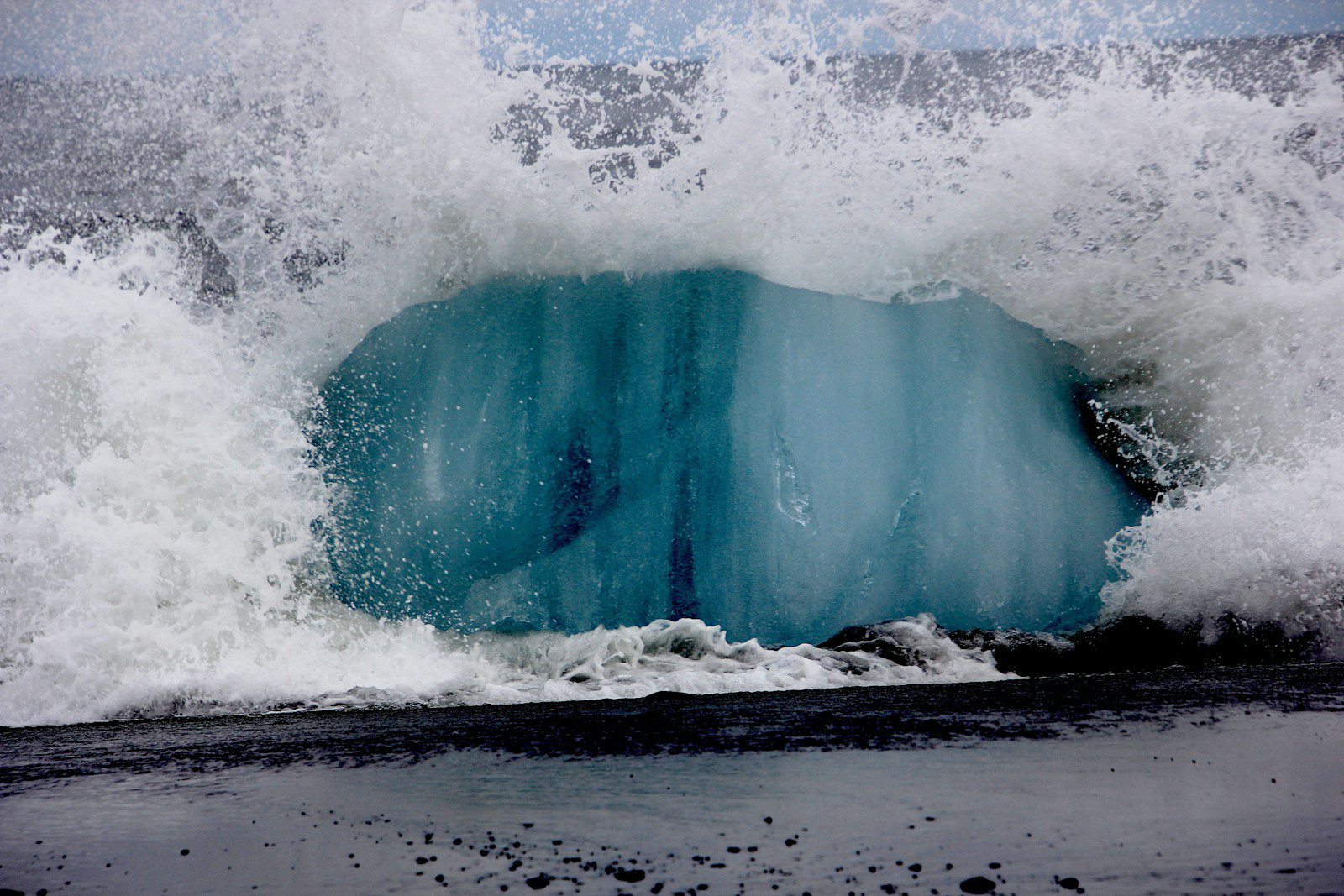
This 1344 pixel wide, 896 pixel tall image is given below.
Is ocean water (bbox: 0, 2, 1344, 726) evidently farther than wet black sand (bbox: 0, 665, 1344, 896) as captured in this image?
Yes

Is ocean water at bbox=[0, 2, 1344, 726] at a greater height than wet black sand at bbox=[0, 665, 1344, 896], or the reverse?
ocean water at bbox=[0, 2, 1344, 726]

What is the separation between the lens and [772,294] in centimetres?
380

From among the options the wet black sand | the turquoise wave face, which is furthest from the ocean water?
the wet black sand

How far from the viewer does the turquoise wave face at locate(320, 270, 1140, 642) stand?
3.45 meters

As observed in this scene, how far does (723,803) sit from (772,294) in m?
2.79

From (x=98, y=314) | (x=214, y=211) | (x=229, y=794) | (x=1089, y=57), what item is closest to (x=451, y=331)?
(x=214, y=211)

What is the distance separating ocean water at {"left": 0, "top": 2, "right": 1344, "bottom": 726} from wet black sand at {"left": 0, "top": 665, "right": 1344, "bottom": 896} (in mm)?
1267

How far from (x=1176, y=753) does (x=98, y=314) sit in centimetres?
344

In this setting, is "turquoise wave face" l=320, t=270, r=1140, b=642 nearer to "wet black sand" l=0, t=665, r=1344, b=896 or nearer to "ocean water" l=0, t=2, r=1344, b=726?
"ocean water" l=0, t=2, r=1344, b=726

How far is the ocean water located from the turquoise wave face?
0.7 inches

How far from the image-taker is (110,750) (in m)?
1.93

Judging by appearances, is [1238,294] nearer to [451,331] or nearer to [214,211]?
[451,331]

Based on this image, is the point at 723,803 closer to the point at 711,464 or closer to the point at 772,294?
the point at 711,464

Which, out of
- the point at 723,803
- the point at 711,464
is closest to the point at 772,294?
the point at 711,464
